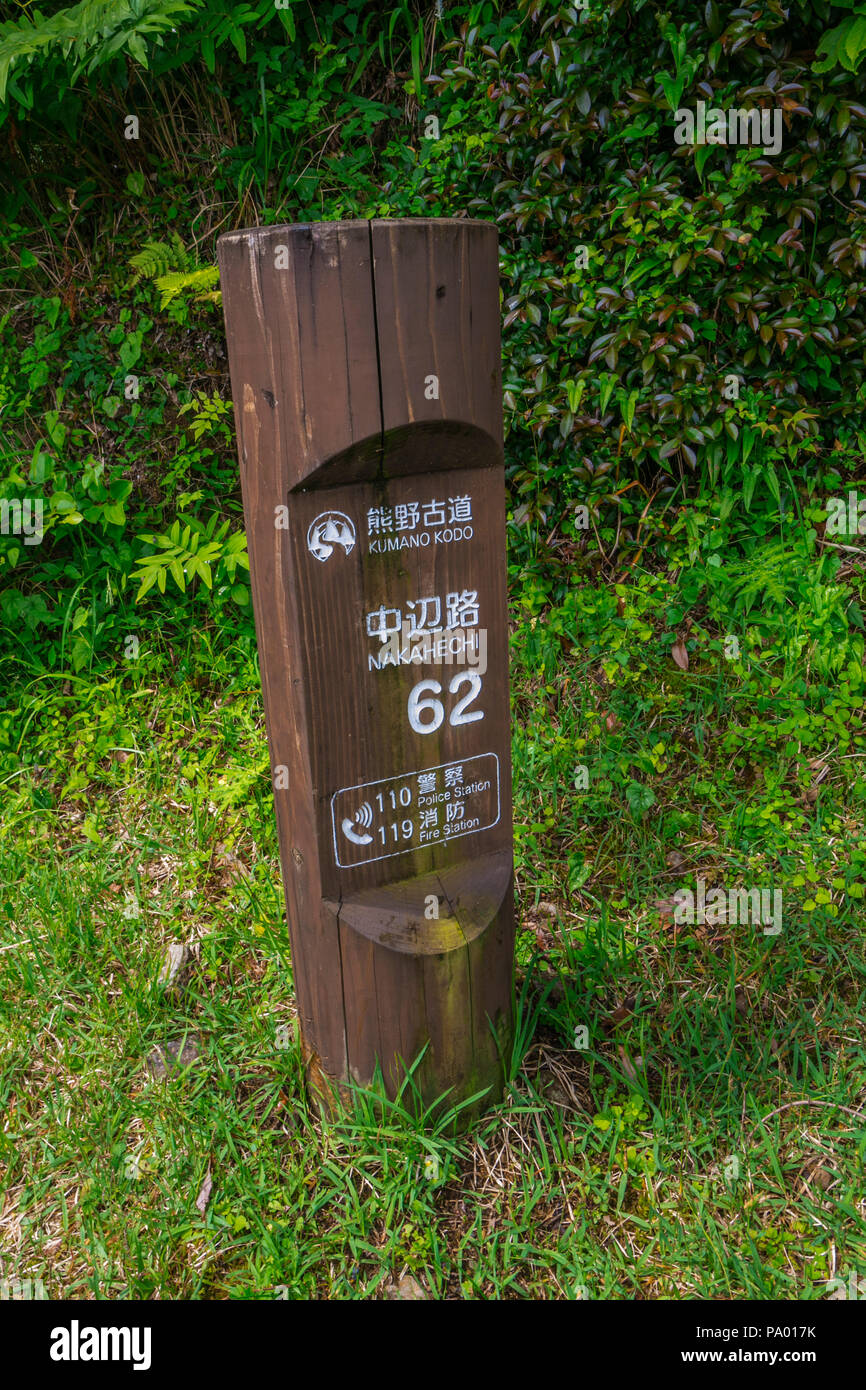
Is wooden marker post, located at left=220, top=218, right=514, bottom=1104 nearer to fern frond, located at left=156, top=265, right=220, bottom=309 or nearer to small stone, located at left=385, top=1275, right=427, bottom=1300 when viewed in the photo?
small stone, located at left=385, top=1275, right=427, bottom=1300

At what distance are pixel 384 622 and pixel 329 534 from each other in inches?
9.0

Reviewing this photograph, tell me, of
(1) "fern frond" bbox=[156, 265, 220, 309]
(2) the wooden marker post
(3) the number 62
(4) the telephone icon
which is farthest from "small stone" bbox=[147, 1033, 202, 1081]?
(1) "fern frond" bbox=[156, 265, 220, 309]

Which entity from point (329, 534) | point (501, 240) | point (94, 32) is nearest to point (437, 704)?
point (329, 534)

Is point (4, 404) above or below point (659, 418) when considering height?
above

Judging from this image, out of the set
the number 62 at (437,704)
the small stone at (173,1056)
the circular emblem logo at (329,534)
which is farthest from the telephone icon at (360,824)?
the small stone at (173,1056)

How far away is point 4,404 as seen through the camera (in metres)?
4.26

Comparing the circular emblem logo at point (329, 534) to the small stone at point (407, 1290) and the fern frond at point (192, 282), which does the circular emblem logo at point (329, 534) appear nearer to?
the small stone at point (407, 1290)

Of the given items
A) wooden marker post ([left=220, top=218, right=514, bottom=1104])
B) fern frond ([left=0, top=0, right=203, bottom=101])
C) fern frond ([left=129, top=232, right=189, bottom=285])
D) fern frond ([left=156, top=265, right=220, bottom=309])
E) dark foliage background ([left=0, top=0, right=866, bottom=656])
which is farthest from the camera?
fern frond ([left=129, top=232, right=189, bottom=285])

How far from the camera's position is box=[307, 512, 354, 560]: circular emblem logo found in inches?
74.7

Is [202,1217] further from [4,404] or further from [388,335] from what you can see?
[4,404]

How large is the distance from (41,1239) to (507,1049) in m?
1.18

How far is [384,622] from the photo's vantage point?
2021 mm

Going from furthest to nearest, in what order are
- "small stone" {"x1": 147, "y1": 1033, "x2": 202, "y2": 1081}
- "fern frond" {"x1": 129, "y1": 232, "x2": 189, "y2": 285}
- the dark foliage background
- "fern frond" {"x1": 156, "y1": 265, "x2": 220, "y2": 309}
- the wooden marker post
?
"fern frond" {"x1": 129, "y1": 232, "x2": 189, "y2": 285}, "fern frond" {"x1": 156, "y1": 265, "x2": 220, "y2": 309}, the dark foliage background, "small stone" {"x1": 147, "y1": 1033, "x2": 202, "y2": 1081}, the wooden marker post

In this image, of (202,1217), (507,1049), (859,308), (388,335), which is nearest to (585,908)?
(507,1049)
